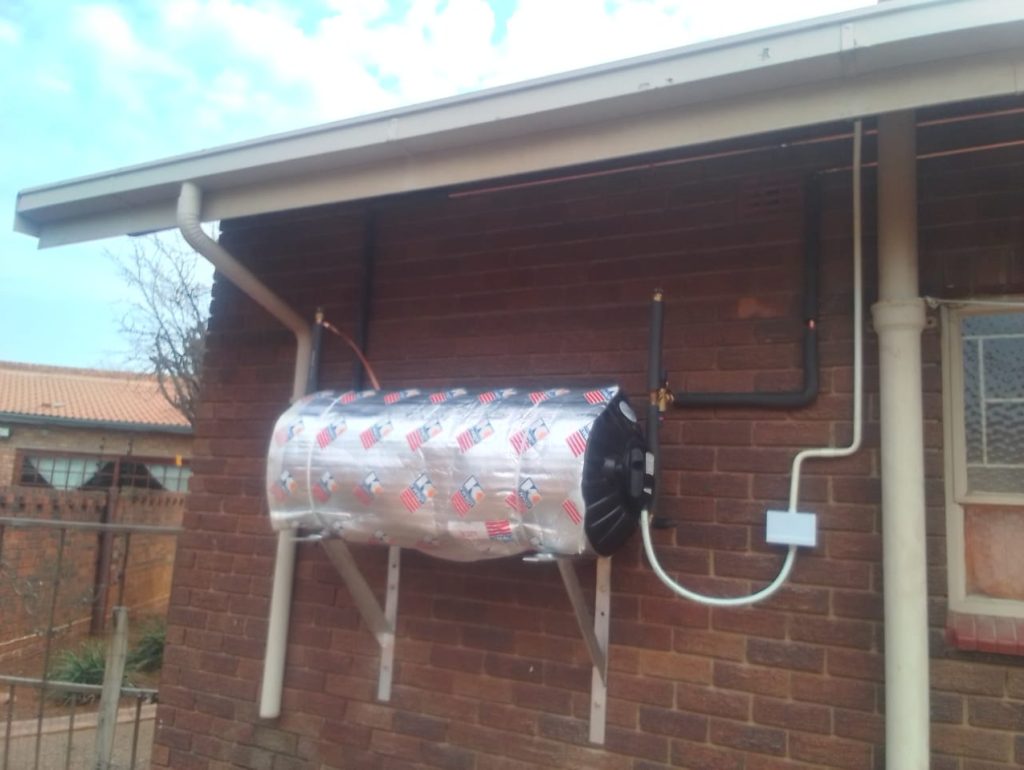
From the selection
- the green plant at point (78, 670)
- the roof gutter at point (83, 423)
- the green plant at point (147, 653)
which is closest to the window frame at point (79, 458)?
the roof gutter at point (83, 423)

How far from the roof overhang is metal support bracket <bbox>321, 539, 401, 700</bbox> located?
1.38 metres

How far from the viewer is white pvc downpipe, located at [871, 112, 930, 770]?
2.12 meters

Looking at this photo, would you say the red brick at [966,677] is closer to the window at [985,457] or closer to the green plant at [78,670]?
the window at [985,457]

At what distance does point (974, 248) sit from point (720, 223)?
2.64 ft

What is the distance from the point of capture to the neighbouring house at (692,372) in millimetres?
2158

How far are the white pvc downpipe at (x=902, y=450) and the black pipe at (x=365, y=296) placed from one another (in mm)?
2038

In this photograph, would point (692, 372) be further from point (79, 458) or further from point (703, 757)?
point (79, 458)

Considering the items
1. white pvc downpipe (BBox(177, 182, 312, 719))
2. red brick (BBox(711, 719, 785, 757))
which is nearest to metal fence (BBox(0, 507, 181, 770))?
white pvc downpipe (BBox(177, 182, 312, 719))

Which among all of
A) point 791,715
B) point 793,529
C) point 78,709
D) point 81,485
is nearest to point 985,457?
point 793,529

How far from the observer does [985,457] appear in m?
2.33

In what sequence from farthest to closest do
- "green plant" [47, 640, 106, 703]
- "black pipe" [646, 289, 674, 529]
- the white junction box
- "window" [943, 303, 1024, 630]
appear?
"green plant" [47, 640, 106, 703] < "black pipe" [646, 289, 674, 529] < the white junction box < "window" [943, 303, 1024, 630]

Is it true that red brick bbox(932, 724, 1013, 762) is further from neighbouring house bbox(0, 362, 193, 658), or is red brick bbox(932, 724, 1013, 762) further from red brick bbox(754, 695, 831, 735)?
neighbouring house bbox(0, 362, 193, 658)

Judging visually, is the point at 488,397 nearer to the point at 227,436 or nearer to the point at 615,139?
the point at 615,139

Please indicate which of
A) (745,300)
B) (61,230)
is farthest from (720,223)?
(61,230)
